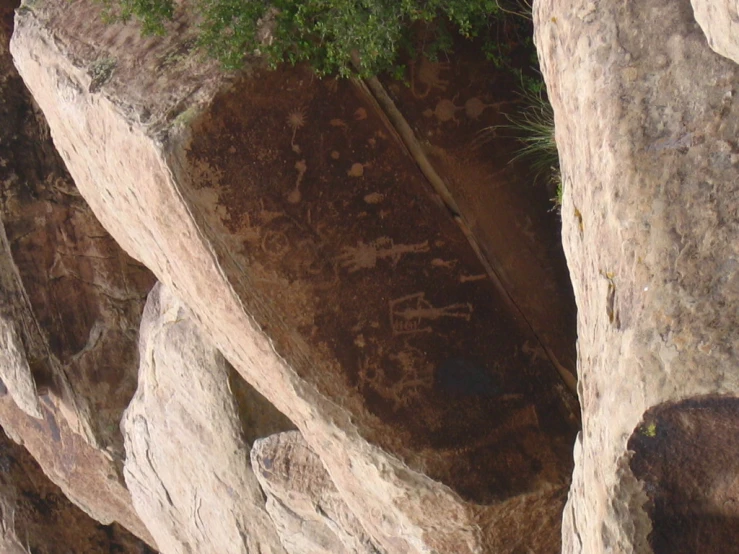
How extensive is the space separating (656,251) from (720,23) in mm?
501

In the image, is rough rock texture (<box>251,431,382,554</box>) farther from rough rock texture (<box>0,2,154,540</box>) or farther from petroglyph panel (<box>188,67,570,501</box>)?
rough rock texture (<box>0,2,154,540</box>)

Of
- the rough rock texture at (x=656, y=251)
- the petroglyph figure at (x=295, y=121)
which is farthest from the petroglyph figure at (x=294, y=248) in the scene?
the rough rock texture at (x=656, y=251)

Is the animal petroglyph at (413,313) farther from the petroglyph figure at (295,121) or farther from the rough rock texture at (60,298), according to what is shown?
the rough rock texture at (60,298)

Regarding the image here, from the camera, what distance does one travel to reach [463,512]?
3.31m

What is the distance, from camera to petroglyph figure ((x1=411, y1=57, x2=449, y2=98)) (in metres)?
3.23

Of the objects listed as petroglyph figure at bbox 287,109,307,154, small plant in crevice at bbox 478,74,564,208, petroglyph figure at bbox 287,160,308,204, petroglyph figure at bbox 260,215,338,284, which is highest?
small plant in crevice at bbox 478,74,564,208

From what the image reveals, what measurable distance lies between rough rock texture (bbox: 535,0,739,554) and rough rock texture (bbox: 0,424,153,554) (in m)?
5.85

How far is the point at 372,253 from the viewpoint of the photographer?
3.24 metres

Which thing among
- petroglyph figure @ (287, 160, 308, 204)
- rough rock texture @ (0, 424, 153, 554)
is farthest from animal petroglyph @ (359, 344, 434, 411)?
rough rock texture @ (0, 424, 153, 554)

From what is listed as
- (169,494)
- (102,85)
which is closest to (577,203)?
(102,85)

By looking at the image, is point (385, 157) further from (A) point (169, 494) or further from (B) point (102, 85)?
(A) point (169, 494)

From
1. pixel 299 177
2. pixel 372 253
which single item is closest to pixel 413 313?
pixel 372 253

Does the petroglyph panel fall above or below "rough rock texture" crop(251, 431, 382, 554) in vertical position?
above

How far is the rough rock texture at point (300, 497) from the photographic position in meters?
4.13
